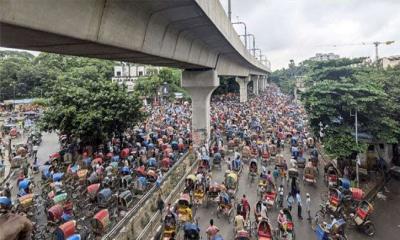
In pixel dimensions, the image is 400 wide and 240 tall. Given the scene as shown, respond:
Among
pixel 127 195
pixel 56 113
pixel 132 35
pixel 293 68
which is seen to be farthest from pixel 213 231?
pixel 293 68

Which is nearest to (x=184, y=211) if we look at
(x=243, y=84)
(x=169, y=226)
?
(x=169, y=226)

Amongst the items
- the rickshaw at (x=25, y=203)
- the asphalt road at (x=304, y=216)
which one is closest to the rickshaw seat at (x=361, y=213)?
the asphalt road at (x=304, y=216)

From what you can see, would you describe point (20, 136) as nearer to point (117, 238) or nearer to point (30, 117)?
point (30, 117)

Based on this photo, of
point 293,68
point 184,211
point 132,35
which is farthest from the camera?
point 293,68

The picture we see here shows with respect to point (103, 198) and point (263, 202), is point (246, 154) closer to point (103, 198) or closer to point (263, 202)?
point (263, 202)

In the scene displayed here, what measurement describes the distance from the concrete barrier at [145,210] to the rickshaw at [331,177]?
8752 mm

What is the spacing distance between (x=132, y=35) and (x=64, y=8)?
3141 millimetres

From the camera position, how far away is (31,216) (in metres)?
14.2

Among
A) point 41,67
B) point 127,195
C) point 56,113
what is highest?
point 41,67

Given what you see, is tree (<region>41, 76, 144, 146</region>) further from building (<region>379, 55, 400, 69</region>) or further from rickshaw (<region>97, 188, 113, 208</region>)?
building (<region>379, 55, 400, 69</region>)

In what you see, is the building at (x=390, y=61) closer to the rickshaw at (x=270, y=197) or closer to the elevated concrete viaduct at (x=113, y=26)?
the elevated concrete viaduct at (x=113, y=26)

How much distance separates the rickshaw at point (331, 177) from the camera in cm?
1661

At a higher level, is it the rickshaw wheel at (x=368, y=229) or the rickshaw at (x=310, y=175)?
the rickshaw at (x=310, y=175)

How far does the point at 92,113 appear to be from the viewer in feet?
74.8
